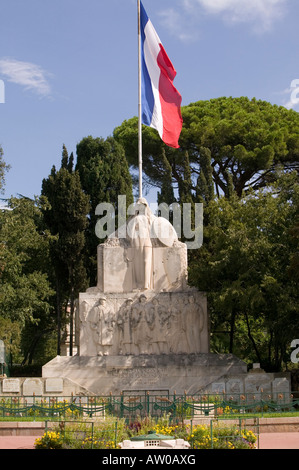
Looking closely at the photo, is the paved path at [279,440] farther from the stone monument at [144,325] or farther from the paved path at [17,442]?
the stone monument at [144,325]

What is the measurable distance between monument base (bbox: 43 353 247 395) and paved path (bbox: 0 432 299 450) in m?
7.48

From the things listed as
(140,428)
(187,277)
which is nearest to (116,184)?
(187,277)

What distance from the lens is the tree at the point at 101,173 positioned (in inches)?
1610

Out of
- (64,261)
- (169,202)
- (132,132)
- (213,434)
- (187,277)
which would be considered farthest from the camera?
(132,132)

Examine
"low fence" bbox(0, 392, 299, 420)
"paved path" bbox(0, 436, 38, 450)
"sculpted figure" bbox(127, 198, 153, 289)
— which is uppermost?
"sculpted figure" bbox(127, 198, 153, 289)

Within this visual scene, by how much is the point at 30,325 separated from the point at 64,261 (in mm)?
8545

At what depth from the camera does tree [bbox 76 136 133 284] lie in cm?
4091

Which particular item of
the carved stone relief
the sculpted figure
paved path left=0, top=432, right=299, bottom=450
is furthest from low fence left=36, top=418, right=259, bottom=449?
the sculpted figure

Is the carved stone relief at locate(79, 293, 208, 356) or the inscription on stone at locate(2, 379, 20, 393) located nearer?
the inscription on stone at locate(2, 379, 20, 393)

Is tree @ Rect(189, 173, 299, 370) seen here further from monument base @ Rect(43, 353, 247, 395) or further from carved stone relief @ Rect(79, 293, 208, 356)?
monument base @ Rect(43, 353, 247, 395)

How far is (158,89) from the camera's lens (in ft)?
103

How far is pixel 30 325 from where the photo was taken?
43906mm

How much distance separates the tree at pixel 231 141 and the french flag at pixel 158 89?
1115 cm
